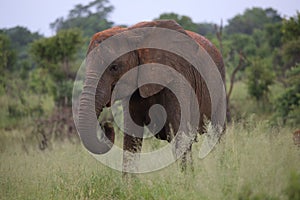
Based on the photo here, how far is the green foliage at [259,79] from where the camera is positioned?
1816cm

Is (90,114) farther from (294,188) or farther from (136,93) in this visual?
(294,188)

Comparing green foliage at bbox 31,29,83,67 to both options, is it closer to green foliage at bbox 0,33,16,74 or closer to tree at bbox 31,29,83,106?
tree at bbox 31,29,83,106

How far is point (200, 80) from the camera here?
638cm

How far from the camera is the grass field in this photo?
3.79 metres

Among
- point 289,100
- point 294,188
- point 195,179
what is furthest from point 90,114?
point 289,100

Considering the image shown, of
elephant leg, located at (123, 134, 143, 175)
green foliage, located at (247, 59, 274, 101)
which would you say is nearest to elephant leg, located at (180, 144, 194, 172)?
elephant leg, located at (123, 134, 143, 175)

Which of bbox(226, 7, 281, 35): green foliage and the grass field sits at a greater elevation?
bbox(226, 7, 281, 35): green foliage

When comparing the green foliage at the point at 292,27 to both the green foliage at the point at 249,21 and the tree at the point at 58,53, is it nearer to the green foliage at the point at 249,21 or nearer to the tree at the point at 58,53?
the tree at the point at 58,53

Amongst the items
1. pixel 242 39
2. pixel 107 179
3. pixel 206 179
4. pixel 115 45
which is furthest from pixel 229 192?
pixel 242 39

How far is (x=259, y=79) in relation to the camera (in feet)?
61.2

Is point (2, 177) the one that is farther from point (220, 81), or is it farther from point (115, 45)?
point (220, 81)

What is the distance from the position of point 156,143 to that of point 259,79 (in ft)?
38.9

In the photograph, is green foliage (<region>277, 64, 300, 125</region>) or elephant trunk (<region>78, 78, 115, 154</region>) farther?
green foliage (<region>277, 64, 300, 125</region>)

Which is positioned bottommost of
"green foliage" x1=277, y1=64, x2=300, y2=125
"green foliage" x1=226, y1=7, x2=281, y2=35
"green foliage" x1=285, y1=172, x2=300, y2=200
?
"green foliage" x1=277, y1=64, x2=300, y2=125
